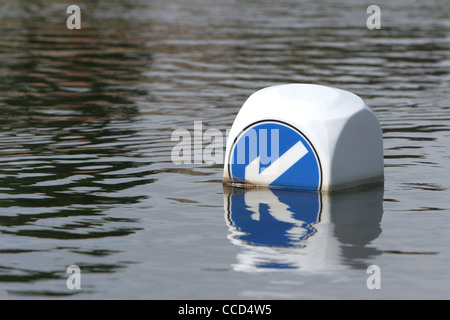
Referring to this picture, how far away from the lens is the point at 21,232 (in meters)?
7.74

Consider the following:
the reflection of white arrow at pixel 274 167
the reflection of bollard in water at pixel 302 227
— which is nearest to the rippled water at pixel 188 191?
the reflection of bollard in water at pixel 302 227

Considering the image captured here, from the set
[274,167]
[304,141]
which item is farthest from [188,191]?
[304,141]

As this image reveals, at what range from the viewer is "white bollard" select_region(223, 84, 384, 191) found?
29.0 ft

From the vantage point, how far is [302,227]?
25.9 ft

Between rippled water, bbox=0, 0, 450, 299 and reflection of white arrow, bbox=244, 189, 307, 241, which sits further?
reflection of white arrow, bbox=244, 189, 307, 241

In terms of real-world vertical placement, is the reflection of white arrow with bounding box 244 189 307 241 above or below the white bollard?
below

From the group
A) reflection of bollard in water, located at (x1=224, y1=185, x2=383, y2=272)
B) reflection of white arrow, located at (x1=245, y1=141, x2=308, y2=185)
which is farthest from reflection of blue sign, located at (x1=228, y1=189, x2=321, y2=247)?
reflection of white arrow, located at (x1=245, y1=141, x2=308, y2=185)

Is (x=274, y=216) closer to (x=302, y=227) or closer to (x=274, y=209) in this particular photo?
(x=274, y=209)

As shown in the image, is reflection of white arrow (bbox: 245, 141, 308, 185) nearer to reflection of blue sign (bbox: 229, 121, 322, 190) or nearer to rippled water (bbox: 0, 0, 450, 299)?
reflection of blue sign (bbox: 229, 121, 322, 190)

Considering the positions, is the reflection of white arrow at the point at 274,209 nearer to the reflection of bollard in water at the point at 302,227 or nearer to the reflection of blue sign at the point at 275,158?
the reflection of bollard in water at the point at 302,227

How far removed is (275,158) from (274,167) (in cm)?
13

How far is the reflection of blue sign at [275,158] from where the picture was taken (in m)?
8.87

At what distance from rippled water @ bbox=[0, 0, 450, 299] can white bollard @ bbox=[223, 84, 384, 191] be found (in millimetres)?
226

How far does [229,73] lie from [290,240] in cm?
1288
